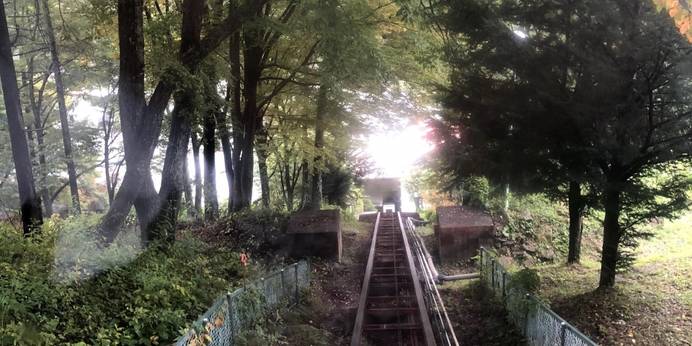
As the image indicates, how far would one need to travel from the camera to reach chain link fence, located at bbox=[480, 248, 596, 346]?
5547 millimetres

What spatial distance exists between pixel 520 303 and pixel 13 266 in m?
6.90

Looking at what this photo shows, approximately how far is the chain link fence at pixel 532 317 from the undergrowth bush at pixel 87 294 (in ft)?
14.1

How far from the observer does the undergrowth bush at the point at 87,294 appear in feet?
15.6

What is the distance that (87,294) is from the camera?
5914 mm

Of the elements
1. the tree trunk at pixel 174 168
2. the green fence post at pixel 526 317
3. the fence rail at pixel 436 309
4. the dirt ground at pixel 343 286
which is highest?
the tree trunk at pixel 174 168

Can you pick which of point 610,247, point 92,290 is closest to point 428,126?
point 610,247

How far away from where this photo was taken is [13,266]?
5.74 m

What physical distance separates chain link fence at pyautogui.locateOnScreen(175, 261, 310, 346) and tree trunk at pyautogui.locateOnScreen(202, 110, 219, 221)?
6.39 meters

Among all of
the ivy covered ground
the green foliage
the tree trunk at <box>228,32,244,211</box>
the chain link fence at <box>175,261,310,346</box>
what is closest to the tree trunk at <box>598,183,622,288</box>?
the green foliage

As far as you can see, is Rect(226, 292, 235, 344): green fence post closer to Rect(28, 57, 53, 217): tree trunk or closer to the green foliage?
the green foliage

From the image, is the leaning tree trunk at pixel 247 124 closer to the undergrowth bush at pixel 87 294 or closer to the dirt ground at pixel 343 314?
the dirt ground at pixel 343 314

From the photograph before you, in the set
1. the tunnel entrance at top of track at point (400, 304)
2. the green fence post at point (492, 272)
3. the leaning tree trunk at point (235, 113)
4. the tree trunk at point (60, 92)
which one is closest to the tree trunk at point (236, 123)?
the leaning tree trunk at point (235, 113)

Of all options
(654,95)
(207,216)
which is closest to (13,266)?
(654,95)

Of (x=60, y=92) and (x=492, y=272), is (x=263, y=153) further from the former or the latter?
(x=492, y=272)
